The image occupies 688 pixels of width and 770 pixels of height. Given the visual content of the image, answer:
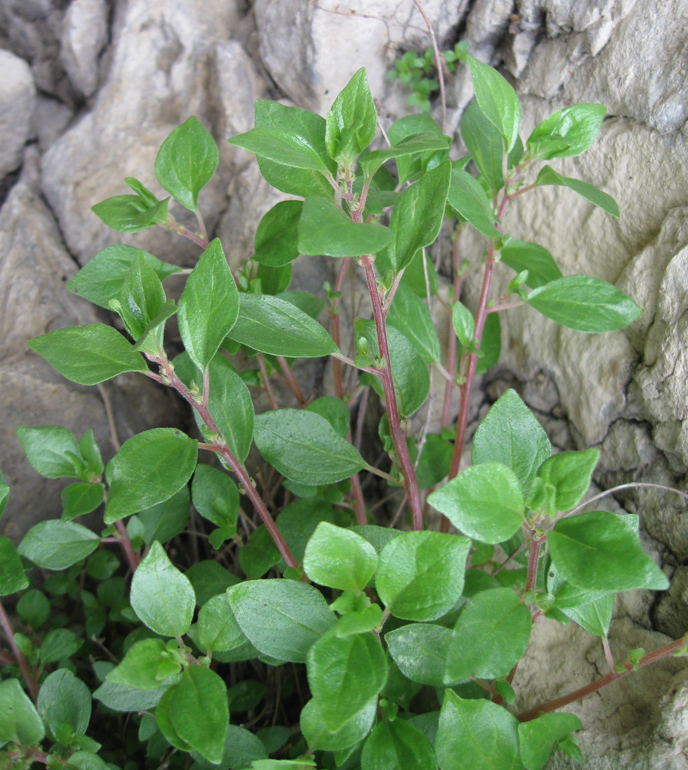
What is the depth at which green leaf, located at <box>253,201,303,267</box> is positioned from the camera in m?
1.15

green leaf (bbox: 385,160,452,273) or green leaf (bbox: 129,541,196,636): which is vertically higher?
green leaf (bbox: 385,160,452,273)

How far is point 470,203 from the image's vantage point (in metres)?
0.98

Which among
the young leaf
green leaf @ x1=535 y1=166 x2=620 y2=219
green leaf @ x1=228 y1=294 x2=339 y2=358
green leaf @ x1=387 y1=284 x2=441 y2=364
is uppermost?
the young leaf

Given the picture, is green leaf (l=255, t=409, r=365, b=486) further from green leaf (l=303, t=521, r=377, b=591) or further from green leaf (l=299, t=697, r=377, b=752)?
green leaf (l=299, t=697, r=377, b=752)

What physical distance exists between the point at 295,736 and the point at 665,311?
1115 millimetres

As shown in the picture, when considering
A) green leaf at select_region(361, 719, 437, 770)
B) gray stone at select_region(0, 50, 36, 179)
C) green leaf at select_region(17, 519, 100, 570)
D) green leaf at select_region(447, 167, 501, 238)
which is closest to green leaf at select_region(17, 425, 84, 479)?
green leaf at select_region(17, 519, 100, 570)

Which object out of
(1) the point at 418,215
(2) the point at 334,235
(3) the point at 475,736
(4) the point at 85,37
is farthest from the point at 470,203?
(4) the point at 85,37

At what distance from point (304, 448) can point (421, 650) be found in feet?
1.27

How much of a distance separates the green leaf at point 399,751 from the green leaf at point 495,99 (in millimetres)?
988

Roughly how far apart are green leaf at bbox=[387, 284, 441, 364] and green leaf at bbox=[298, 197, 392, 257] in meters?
0.47

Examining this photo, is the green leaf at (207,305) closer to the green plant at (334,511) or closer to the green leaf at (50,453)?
the green plant at (334,511)

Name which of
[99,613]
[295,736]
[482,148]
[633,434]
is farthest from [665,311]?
[99,613]

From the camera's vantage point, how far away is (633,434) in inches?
47.2

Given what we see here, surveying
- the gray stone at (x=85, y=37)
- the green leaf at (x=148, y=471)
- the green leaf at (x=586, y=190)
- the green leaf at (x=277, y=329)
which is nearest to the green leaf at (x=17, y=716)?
the green leaf at (x=148, y=471)
